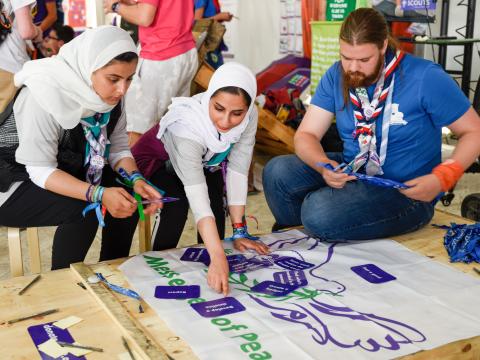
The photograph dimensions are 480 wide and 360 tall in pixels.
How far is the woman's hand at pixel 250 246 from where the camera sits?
1.67 meters

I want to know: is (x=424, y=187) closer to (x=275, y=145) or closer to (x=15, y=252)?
(x=15, y=252)

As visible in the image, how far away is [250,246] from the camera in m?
1.69

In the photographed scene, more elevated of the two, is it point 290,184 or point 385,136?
point 385,136

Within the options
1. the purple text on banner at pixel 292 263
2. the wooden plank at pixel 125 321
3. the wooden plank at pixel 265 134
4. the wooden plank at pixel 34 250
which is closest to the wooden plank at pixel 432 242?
the purple text on banner at pixel 292 263

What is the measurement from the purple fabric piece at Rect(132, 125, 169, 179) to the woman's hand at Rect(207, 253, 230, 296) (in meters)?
0.53

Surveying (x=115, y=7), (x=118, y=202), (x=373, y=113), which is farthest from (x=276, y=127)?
(x=118, y=202)

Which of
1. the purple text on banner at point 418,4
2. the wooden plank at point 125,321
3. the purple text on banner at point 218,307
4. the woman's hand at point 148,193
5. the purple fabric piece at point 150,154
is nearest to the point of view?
the wooden plank at point 125,321

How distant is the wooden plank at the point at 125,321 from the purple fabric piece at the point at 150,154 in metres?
0.49

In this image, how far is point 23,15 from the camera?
2.42 metres

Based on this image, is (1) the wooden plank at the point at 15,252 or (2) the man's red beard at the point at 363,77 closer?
(1) the wooden plank at the point at 15,252

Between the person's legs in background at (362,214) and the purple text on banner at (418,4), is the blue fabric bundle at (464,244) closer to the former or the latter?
the person's legs in background at (362,214)

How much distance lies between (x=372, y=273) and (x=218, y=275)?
42 centimetres

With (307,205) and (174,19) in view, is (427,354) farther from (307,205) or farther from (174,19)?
(174,19)

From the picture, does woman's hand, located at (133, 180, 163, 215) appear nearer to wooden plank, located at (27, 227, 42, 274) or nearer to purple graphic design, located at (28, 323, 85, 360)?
wooden plank, located at (27, 227, 42, 274)
